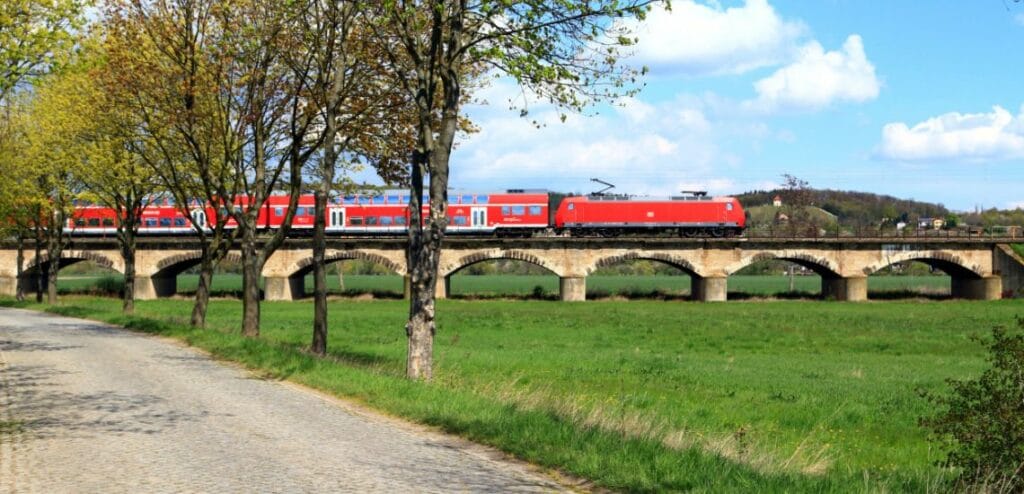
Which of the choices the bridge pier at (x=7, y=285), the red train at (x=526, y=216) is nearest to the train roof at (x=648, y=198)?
the red train at (x=526, y=216)

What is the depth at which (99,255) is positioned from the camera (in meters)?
69.6

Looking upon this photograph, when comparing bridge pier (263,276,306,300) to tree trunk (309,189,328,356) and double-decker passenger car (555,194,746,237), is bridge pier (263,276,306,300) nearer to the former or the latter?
double-decker passenger car (555,194,746,237)

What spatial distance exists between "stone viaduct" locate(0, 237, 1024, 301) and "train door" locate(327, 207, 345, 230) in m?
1.34

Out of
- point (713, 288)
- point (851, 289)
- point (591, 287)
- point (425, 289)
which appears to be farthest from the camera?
point (591, 287)

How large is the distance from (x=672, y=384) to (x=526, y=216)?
161 feet

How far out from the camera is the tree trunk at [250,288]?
26.0 metres

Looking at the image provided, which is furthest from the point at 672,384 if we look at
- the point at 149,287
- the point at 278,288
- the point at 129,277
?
the point at 149,287

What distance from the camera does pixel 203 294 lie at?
29781 mm

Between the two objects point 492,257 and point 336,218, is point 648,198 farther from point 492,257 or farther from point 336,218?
point 336,218

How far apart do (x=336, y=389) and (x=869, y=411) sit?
9.38 m

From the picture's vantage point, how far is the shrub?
8.19 metres

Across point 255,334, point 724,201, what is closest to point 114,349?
point 255,334

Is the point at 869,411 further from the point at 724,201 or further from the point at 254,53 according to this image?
the point at 724,201

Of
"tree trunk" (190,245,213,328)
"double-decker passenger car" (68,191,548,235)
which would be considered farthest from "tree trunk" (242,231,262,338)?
"double-decker passenger car" (68,191,548,235)
